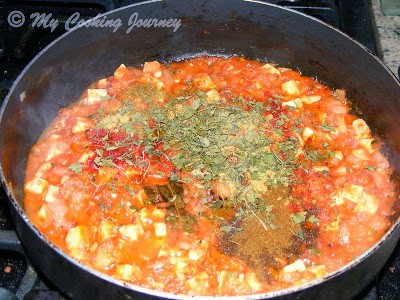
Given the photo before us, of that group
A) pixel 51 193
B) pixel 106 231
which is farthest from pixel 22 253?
pixel 106 231

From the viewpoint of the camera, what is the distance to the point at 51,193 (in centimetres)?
364

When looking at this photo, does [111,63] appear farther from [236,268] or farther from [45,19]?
[236,268]

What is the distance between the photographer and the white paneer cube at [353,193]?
364cm

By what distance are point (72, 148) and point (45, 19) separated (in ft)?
5.35

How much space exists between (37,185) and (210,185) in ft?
4.24

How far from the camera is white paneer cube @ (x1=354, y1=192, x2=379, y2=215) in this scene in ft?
12.0

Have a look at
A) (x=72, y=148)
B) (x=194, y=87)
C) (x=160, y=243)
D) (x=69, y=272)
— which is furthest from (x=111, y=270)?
(x=194, y=87)

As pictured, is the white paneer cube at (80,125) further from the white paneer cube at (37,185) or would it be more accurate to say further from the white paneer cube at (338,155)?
the white paneer cube at (338,155)

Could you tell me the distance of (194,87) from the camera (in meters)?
4.49

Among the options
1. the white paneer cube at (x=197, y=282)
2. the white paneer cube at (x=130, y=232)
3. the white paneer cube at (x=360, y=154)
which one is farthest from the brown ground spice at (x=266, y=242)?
the white paneer cube at (x=360, y=154)

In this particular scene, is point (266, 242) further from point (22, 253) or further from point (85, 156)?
point (22, 253)

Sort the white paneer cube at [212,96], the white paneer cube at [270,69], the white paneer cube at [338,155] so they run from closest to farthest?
the white paneer cube at [338,155]
the white paneer cube at [212,96]
the white paneer cube at [270,69]

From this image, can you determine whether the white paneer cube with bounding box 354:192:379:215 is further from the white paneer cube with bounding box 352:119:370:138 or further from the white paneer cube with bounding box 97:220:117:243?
the white paneer cube with bounding box 97:220:117:243

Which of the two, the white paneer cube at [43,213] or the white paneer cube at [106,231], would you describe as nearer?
the white paneer cube at [106,231]
